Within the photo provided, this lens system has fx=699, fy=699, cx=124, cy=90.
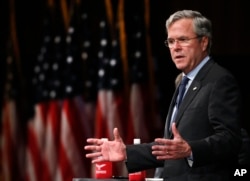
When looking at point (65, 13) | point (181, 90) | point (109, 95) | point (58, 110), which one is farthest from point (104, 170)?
point (65, 13)

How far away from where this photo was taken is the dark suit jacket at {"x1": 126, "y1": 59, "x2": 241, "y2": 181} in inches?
126

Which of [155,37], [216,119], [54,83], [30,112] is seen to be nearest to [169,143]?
[216,119]

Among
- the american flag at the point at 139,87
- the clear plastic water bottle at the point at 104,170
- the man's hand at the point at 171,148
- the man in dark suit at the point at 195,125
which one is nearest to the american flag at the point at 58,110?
the american flag at the point at 139,87

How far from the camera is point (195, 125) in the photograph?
3.35 metres

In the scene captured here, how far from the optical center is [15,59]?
8.84m

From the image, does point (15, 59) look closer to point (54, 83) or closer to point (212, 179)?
point (54, 83)

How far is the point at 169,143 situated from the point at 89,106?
488cm

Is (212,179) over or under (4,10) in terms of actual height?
under

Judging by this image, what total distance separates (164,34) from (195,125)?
4.15m

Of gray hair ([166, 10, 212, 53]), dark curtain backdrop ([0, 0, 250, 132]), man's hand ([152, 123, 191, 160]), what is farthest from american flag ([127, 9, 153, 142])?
man's hand ([152, 123, 191, 160])

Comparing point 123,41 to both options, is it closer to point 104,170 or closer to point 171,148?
point 104,170

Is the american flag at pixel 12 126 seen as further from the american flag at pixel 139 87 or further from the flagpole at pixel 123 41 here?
the american flag at pixel 139 87

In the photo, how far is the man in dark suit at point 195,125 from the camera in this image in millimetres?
3197

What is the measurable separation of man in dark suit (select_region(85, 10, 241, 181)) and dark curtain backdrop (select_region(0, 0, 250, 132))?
313 centimetres
